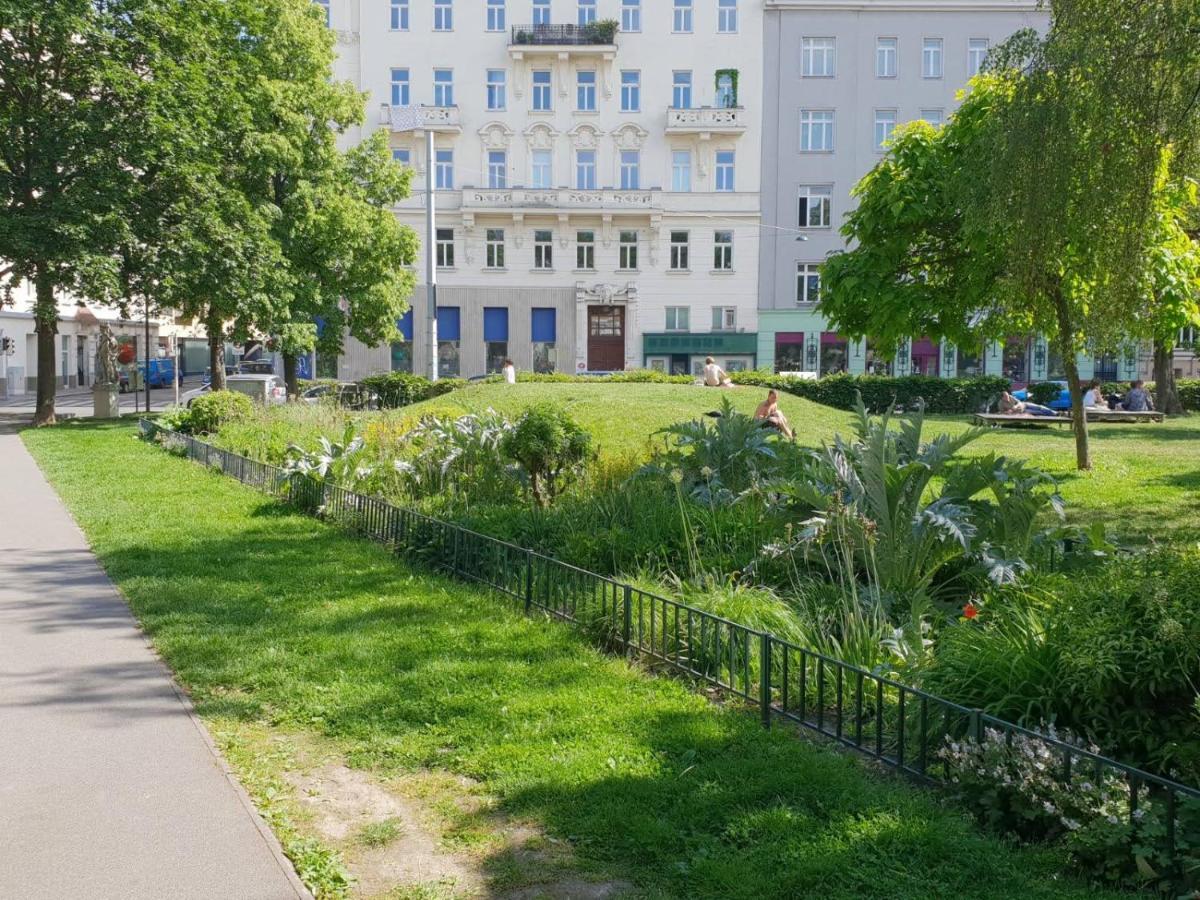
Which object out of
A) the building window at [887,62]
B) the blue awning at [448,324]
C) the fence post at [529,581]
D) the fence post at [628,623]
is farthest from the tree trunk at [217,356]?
the building window at [887,62]

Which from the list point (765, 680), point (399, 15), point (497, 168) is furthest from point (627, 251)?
point (765, 680)

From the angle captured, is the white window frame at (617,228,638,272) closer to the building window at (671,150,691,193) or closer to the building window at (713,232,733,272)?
the building window at (671,150,691,193)

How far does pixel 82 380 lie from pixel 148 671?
195 ft

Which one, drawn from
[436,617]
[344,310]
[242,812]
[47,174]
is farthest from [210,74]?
[242,812]

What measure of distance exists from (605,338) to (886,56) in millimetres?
17010

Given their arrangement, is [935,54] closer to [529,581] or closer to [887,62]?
[887,62]

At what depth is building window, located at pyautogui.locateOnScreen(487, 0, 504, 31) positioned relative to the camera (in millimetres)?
48469

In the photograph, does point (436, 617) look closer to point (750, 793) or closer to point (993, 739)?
point (750, 793)

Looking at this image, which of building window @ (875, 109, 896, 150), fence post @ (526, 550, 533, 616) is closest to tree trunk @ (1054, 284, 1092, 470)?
fence post @ (526, 550, 533, 616)

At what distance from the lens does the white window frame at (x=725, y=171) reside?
48.8 m

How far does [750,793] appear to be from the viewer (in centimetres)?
484

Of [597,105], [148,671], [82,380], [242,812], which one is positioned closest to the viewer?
[242,812]

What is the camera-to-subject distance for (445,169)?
159 ft

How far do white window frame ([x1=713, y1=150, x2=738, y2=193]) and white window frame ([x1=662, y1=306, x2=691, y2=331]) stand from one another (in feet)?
17.6
